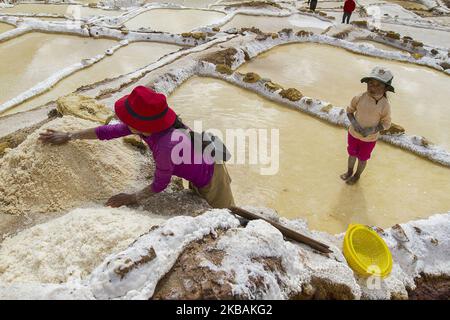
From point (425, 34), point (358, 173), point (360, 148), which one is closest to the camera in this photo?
point (360, 148)

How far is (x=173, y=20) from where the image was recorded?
12289 mm

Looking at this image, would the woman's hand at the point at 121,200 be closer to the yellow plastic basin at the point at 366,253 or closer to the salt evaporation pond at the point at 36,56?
the yellow plastic basin at the point at 366,253

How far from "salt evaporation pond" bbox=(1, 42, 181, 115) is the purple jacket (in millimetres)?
4891

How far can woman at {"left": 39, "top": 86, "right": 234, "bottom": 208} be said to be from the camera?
2.31 metres

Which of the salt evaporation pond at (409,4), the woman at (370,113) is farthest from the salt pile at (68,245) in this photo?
the salt evaporation pond at (409,4)

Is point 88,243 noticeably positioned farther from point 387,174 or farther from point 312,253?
point 387,174

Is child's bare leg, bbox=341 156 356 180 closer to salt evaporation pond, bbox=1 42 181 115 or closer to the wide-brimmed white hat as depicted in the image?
the wide-brimmed white hat

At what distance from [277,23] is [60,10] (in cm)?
848

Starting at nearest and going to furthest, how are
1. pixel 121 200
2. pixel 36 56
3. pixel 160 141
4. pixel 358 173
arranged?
pixel 160 141 < pixel 121 200 < pixel 358 173 < pixel 36 56

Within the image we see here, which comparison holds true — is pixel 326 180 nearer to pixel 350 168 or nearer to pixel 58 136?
pixel 350 168

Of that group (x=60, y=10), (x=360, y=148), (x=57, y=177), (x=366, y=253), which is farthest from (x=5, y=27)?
(x=366, y=253)

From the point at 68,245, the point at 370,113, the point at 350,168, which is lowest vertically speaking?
the point at 350,168

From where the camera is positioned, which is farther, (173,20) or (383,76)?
(173,20)

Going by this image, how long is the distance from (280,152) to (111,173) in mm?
2578
